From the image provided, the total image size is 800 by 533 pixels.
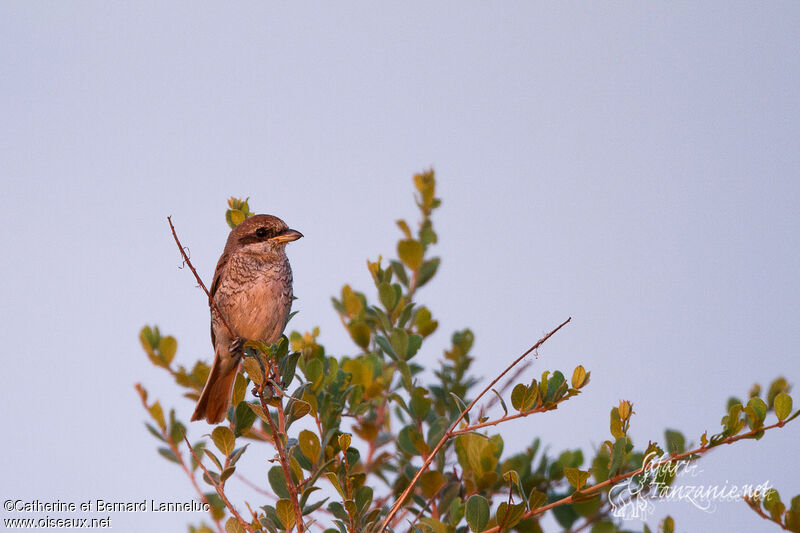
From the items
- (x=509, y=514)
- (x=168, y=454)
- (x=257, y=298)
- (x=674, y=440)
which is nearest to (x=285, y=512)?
(x=509, y=514)

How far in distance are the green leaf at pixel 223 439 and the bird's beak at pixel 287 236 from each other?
173 centimetres

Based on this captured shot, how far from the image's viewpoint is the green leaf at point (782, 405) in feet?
11.0

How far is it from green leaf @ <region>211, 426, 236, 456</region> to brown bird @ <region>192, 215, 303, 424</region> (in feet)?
4.10

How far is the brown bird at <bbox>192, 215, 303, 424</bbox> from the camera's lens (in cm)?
500

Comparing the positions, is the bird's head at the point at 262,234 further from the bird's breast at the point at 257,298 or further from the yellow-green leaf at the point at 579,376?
the yellow-green leaf at the point at 579,376

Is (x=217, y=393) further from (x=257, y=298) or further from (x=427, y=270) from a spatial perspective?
(x=427, y=270)

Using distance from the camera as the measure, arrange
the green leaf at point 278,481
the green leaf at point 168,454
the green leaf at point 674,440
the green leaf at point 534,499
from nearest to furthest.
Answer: the green leaf at point 534,499 < the green leaf at point 674,440 < the green leaf at point 278,481 < the green leaf at point 168,454

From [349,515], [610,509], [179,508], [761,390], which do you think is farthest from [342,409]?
[761,390]

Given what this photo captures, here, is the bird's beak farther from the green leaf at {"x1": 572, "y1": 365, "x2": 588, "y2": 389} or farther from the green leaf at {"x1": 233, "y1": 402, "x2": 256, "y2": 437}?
the green leaf at {"x1": 572, "y1": 365, "x2": 588, "y2": 389}

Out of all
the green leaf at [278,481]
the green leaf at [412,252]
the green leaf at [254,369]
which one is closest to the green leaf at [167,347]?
the green leaf at [278,481]

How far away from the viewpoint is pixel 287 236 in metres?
5.14

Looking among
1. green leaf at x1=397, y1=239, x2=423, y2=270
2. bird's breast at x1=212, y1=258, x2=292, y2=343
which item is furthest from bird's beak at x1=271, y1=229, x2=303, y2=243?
green leaf at x1=397, y1=239, x2=423, y2=270

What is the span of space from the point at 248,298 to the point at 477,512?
7.73ft

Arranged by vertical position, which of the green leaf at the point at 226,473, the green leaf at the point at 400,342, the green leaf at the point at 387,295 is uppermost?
the green leaf at the point at 387,295
